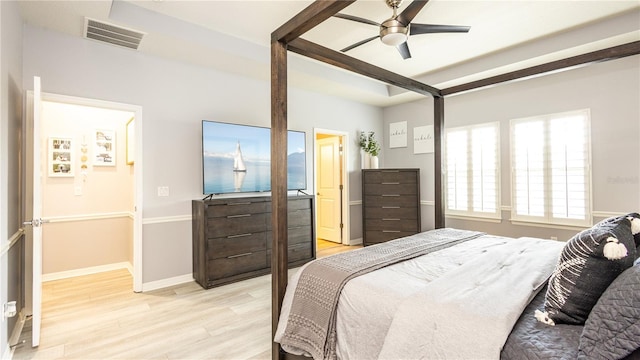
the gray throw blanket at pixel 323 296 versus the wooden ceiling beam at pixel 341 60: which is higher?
the wooden ceiling beam at pixel 341 60

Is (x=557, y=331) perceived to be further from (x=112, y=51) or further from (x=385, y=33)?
(x=112, y=51)

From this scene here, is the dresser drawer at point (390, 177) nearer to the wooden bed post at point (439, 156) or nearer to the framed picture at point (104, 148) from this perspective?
the wooden bed post at point (439, 156)

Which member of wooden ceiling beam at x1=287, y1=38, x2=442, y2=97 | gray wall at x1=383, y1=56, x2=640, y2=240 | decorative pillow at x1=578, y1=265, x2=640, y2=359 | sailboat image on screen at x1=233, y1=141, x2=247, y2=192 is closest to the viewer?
decorative pillow at x1=578, y1=265, x2=640, y2=359

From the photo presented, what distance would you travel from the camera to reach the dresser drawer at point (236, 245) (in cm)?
352

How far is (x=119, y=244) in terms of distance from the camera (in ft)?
14.2

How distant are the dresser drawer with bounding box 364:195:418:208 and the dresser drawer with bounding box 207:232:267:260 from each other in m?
2.11

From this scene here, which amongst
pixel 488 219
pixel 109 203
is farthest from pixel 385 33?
pixel 109 203

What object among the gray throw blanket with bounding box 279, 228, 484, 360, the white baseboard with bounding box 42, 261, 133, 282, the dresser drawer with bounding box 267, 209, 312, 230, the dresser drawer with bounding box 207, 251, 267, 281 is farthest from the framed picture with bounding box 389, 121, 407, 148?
the white baseboard with bounding box 42, 261, 133, 282

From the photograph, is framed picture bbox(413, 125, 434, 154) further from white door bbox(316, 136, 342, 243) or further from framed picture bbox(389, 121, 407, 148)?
white door bbox(316, 136, 342, 243)

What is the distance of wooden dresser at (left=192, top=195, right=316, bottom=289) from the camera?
349cm

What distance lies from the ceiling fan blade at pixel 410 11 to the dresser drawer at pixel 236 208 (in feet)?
8.36

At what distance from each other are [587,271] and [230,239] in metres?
3.23

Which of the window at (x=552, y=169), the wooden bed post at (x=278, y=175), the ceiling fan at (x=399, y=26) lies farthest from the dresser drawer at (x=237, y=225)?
the window at (x=552, y=169)

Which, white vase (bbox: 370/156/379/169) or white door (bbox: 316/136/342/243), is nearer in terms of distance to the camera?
white vase (bbox: 370/156/379/169)
